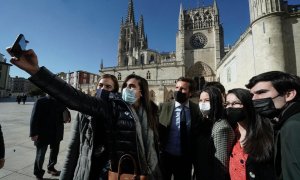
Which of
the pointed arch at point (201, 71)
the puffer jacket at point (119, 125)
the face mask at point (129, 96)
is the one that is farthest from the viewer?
the pointed arch at point (201, 71)

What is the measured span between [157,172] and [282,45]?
15.8 meters

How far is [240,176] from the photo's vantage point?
1.82 meters

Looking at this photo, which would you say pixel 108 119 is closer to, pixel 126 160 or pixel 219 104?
pixel 126 160

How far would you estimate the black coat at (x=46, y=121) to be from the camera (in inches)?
146

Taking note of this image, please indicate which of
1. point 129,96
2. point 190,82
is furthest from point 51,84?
point 190,82

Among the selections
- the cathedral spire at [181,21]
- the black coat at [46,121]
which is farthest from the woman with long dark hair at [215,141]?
the cathedral spire at [181,21]

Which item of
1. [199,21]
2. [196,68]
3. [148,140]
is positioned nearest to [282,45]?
[148,140]

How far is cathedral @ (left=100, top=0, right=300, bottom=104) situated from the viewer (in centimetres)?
1347

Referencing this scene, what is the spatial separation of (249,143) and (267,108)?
0.41 meters

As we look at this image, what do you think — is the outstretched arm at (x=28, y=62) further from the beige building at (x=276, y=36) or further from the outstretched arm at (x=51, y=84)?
the beige building at (x=276, y=36)

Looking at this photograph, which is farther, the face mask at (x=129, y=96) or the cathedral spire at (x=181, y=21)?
the cathedral spire at (x=181, y=21)

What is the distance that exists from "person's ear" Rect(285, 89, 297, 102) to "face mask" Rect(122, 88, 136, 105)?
146 centimetres

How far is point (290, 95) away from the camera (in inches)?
63.7

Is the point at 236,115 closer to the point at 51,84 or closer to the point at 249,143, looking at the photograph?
the point at 249,143
